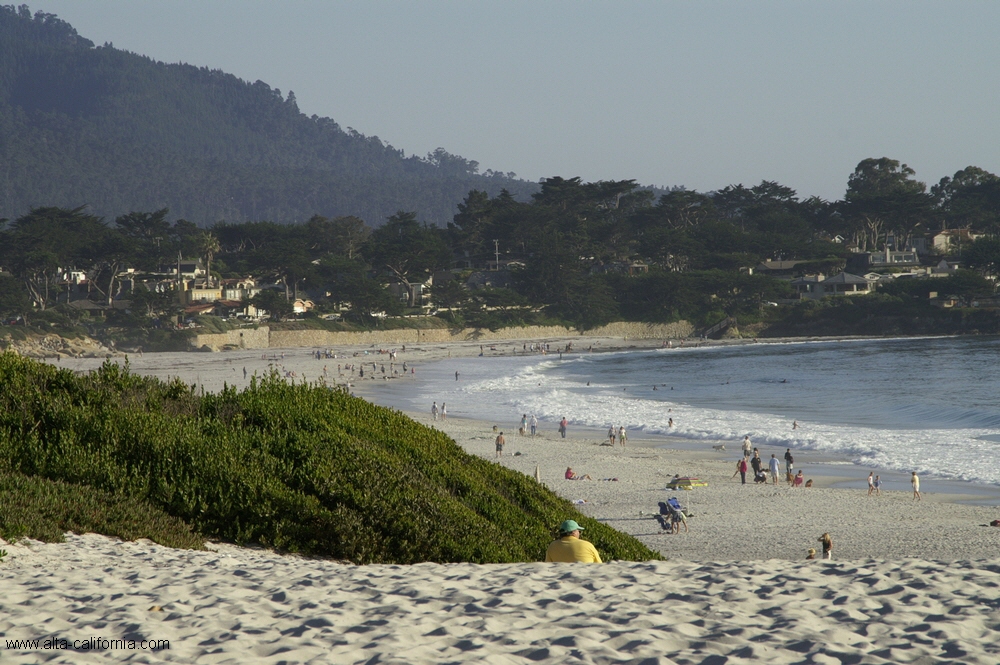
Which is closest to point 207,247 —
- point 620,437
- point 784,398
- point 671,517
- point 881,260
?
point 784,398

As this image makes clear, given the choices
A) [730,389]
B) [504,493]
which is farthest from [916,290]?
[504,493]

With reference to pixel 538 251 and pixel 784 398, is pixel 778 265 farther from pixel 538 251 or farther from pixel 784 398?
pixel 784 398

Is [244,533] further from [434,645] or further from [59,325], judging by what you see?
[59,325]

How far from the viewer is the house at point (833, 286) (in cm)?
9506

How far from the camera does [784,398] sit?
39094 millimetres

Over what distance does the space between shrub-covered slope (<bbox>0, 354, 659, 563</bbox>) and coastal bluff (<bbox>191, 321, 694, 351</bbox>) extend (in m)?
67.0

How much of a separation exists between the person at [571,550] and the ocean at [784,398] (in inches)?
646

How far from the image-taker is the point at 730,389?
4391 centimetres

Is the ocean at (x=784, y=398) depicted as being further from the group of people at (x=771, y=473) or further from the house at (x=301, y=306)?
the house at (x=301, y=306)

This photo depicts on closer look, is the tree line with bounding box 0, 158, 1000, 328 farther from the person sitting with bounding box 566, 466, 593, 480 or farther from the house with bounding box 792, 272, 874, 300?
the person sitting with bounding box 566, 466, 593, 480

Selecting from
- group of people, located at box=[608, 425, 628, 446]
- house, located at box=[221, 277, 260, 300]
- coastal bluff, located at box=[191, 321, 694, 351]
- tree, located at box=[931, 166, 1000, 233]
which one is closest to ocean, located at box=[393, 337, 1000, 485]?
group of people, located at box=[608, 425, 628, 446]

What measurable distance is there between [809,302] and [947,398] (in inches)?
2318

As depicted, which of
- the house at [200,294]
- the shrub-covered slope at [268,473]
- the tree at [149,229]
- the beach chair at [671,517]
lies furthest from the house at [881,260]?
the shrub-covered slope at [268,473]

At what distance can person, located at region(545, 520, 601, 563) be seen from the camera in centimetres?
736
